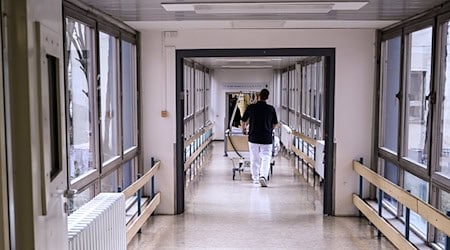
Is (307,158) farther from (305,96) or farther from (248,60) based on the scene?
(248,60)

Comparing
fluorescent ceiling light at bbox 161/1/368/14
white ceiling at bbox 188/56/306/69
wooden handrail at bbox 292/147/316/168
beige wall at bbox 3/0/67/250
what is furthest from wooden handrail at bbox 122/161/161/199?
white ceiling at bbox 188/56/306/69

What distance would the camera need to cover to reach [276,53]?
571cm

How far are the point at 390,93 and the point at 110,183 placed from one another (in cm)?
322

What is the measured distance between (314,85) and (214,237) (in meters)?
4.63

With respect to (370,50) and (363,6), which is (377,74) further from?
(363,6)

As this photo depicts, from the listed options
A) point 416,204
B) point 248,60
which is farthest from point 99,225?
point 248,60

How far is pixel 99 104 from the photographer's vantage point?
4.22 meters

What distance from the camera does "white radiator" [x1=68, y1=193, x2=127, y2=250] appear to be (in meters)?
2.63

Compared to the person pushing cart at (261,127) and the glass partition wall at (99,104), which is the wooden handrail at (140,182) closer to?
the glass partition wall at (99,104)

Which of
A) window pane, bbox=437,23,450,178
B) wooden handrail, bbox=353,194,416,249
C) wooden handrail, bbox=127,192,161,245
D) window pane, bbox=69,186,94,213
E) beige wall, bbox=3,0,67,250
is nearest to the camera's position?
beige wall, bbox=3,0,67,250

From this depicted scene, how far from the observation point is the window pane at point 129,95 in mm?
5410

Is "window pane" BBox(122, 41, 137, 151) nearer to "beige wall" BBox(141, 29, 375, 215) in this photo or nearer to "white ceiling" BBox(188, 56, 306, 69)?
"beige wall" BBox(141, 29, 375, 215)

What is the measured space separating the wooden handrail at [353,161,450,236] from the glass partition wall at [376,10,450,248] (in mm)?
281

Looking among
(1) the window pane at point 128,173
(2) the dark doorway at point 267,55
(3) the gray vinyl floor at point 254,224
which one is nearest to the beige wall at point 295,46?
(2) the dark doorway at point 267,55
